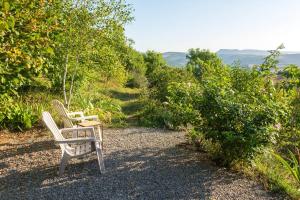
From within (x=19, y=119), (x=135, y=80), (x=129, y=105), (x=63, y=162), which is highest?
(x=19, y=119)

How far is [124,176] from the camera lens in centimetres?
432

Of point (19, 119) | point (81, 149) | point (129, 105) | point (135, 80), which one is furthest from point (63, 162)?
point (135, 80)

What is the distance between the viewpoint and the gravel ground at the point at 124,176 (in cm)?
386

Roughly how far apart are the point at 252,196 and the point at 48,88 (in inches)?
280

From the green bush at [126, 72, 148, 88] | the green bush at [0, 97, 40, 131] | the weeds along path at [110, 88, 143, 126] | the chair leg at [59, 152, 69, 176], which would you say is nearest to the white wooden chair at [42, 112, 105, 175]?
the chair leg at [59, 152, 69, 176]

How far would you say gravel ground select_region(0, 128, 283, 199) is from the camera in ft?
12.6

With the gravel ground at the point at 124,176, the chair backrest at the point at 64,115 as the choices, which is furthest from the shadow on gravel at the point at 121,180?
the chair backrest at the point at 64,115

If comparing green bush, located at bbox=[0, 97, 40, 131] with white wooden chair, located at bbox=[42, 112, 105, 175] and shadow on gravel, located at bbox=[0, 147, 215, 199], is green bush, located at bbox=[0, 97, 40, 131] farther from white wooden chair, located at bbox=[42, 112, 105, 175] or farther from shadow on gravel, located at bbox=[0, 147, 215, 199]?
shadow on gravel, located at bbox=[0, 147, 215, 199]

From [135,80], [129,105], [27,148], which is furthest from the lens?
[135,80]

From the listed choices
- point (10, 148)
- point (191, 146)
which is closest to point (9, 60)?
point (10, 148)

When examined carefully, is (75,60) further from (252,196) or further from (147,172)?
(252,196)

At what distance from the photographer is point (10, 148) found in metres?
5.68

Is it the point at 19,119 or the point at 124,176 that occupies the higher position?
the point at 19,119

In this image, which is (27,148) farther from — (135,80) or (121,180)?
(135,80)
